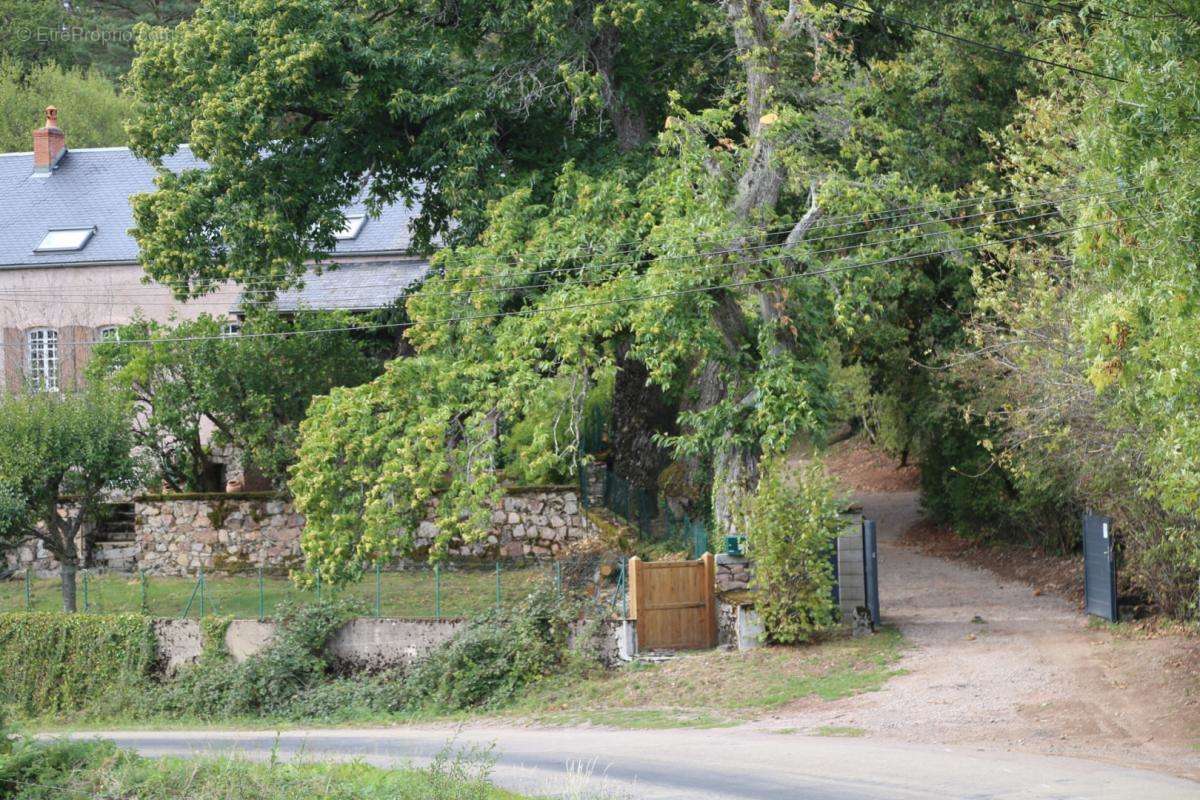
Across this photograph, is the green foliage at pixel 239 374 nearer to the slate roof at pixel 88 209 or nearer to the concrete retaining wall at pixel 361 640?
the concrete retaining wall at pixel 361 640

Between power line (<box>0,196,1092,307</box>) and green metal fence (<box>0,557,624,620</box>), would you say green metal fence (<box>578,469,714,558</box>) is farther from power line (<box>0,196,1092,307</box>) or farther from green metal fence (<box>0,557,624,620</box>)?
power line (<box>0,196,1092,307</box>)

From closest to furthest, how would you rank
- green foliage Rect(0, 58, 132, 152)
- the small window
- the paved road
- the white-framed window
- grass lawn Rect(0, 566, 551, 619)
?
the paved road, grass lawn Rect(0, 566, 551, 619), the white-framed window, the small window, green foliage Rect(0, 58, 132, 152)

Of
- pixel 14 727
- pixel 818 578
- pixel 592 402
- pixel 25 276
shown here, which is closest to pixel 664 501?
pixel 592 402

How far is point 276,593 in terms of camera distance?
27594 mm

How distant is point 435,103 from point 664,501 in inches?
373

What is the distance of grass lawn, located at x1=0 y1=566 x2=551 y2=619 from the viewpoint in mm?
25188

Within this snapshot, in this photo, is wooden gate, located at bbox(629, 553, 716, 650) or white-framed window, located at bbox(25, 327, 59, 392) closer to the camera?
wooden gate, located at bbox(629, 553, 716, 650)

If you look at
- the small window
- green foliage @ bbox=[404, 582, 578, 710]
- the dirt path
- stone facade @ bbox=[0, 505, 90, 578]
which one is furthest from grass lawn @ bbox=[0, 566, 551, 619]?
the small window

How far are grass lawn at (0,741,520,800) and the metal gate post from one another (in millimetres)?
9239

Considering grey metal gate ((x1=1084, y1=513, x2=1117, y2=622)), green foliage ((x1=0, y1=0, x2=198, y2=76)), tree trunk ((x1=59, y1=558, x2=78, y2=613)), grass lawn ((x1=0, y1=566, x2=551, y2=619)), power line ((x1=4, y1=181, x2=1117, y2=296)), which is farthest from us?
green foliage ((x1=0, y1=0, x2=198, y2=76))

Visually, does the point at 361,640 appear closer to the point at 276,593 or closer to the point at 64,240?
the point at 276,593

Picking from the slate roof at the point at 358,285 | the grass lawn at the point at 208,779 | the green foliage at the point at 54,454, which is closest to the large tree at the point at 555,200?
the green foliage at the point at 54,454

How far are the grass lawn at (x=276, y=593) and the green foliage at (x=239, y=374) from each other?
2528mm

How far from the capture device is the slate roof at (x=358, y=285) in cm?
3491
